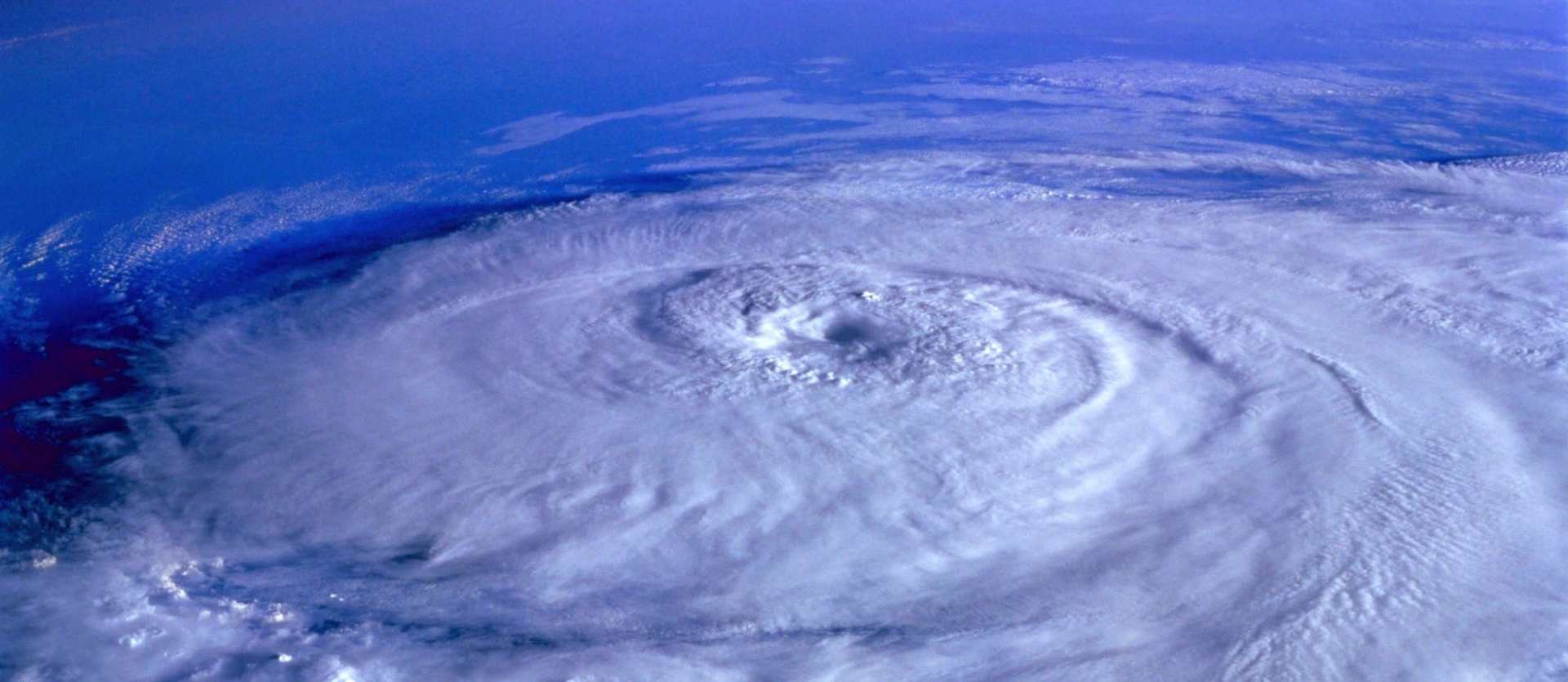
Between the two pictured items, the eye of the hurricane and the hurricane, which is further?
the eye of the hurricane

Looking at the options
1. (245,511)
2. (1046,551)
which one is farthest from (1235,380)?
(245,511)

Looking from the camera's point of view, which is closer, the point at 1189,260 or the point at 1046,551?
the point at 1046,551

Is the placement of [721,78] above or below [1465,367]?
above

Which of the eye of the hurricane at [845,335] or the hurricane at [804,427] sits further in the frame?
the eye of the hurricane at [845,335]

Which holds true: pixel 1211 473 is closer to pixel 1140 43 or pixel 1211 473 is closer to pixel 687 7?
pixel 1140 43

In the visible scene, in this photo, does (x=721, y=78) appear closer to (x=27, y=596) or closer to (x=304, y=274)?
(x=304, y=274)

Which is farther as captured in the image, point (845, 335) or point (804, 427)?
point (845, 335)

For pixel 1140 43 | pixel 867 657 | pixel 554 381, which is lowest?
pixel 867 657

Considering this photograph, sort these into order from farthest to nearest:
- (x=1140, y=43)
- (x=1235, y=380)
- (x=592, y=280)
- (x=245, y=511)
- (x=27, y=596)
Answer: (x=1140, y=43) → (x=592, y=280) → (x=1235, y=380) → (x=245, y=511) → (x=27, y=596)

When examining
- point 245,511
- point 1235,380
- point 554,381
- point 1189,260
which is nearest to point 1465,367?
point 1235,380

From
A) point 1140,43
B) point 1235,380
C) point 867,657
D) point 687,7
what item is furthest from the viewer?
point 687,7
